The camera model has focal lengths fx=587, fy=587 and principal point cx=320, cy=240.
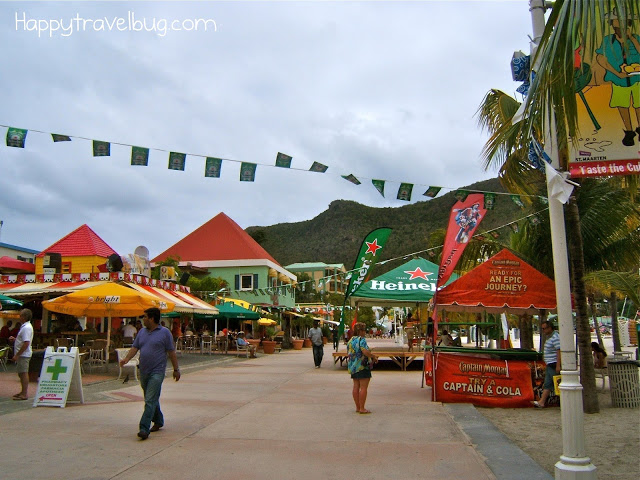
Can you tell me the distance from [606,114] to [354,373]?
561 centimetres

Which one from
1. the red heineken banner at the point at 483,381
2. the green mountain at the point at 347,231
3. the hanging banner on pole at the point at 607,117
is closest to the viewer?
the hanging banner on pole at the point at 607,117

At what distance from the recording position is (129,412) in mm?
9344

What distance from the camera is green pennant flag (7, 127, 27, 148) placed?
11.2 meters

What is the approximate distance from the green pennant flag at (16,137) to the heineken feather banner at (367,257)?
394 inches

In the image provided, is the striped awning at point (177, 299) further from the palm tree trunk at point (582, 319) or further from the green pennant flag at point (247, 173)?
the palm tree trunk at point (582, 319)

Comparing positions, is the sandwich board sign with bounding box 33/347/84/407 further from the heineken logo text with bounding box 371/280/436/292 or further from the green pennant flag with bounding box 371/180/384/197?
the heineken logo text with bounding box 371/280/436/292

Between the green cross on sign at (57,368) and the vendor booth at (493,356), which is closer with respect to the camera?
the green cross on sign at (57,368)

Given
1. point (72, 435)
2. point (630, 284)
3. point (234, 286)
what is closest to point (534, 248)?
point (630, 284)

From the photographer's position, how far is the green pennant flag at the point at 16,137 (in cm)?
1124

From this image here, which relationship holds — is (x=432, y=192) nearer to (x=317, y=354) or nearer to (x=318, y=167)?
(x=318, y=167)

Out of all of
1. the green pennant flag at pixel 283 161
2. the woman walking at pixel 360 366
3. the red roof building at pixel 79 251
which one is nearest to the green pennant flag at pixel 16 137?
the green pennant flag at pixel 283 161

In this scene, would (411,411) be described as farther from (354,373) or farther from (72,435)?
(72,435)

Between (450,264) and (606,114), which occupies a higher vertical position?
(606,114)

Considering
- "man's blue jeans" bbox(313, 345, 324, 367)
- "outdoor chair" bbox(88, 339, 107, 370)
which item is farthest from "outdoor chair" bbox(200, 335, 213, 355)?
"outdoor chair" bbox(88, 339, 107, 370)
